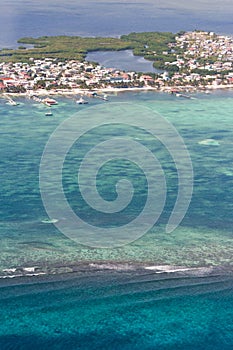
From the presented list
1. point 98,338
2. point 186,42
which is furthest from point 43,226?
point 186,42

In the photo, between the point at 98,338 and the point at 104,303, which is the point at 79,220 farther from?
the point at 98,338

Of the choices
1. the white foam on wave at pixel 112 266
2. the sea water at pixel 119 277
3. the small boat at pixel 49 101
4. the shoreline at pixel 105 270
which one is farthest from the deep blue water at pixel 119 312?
the small boat at pixel 49 101

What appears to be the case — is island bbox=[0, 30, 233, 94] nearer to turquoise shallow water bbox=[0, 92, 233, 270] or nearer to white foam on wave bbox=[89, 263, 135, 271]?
turquoise shallow water bbox=[0, 92, 233, 270]

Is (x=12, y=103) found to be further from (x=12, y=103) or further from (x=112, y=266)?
(x=112, y=266)

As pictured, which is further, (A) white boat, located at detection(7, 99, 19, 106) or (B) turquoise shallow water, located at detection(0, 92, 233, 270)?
(A) white boat, located at detection(7, 99, 19, 106)

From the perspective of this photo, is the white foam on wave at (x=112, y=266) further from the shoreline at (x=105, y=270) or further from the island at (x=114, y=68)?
the island at (x=114, y=68)

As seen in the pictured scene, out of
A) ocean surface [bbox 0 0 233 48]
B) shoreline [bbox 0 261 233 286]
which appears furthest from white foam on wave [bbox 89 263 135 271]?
ocean surface [bbox 0 0 233 48]
